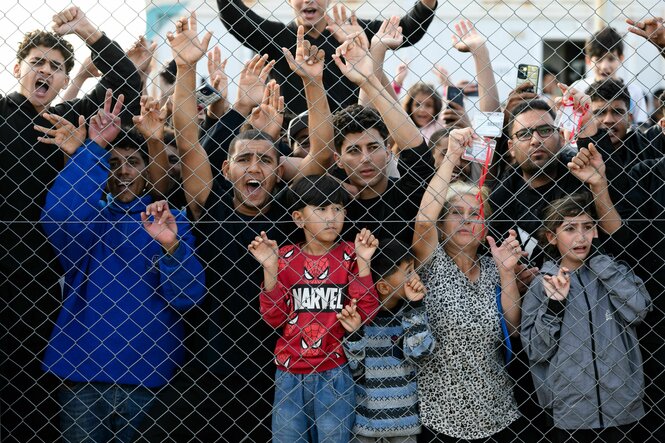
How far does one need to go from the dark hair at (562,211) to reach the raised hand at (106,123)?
1889mm

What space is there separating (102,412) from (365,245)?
1302mm

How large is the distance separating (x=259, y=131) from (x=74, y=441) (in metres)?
1.53

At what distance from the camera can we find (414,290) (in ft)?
11.5

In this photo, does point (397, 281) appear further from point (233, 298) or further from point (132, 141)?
point (132, 141)

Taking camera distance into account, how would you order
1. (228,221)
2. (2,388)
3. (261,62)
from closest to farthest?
(228,221) → (2,388) → (261,62)

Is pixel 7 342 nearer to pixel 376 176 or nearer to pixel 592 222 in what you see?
pixel 376 176

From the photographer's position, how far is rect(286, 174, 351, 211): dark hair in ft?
11.7

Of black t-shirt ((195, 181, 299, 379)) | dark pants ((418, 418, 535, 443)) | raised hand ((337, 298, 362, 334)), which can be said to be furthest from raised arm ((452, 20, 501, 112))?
dark pants ((418, 418, 535, 443))

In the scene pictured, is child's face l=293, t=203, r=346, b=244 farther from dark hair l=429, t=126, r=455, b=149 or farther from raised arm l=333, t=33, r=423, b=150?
dark hair l=429, t=126, r=455, b=149

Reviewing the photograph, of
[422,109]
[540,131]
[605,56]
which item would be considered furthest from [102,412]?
[605,56]

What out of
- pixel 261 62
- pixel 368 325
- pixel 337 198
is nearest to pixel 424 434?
pixel 368 325

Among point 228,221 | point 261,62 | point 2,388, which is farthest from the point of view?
point 261,62

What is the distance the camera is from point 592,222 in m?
3.68

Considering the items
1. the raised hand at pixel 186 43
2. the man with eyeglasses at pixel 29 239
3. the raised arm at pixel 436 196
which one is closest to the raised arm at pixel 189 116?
the raised hand at pixel 186 43
